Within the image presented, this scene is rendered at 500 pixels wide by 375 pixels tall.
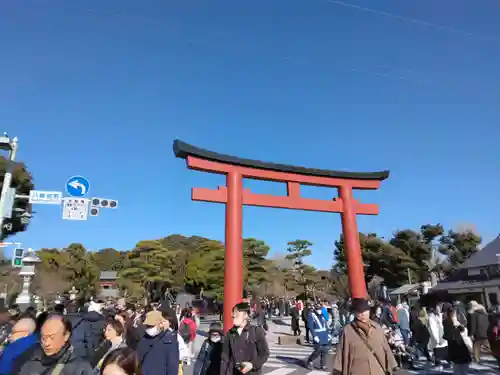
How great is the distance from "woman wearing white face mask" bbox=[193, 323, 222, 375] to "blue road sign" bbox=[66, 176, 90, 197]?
656 centimetres

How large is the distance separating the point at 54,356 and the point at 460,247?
134 feet

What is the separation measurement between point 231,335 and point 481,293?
24.2 metres

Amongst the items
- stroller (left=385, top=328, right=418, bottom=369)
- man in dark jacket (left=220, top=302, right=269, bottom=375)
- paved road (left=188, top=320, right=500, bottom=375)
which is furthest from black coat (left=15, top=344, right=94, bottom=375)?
stroller (left=385, top=328, right=418, bottom=369)

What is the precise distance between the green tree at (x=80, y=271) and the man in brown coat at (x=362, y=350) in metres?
36.4

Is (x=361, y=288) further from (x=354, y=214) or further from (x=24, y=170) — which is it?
(x=24, y=170)

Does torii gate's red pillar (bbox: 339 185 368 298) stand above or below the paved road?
above

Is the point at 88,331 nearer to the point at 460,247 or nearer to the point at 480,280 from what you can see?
the point at 480,280

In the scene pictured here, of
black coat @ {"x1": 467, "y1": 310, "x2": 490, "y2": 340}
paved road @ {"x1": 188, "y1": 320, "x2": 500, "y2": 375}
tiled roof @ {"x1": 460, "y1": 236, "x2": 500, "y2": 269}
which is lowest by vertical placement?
paved road @ {"x1": 188, "y1": 320, "x2": 500, "y2": 375}

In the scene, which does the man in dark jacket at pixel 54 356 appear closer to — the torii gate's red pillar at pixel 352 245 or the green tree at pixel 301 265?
the torii gate's red pillar at pixel 352 245

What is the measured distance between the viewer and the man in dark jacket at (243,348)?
3.30 m

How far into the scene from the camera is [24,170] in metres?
24.4

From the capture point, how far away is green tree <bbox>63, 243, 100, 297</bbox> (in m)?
35.1

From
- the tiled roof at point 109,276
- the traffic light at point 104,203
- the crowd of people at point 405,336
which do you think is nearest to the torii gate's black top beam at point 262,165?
the traffic light at point 104,203

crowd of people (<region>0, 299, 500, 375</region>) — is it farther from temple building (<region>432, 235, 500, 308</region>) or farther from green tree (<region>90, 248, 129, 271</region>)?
green tree (<region>90, 248, 129, 271</region>)
